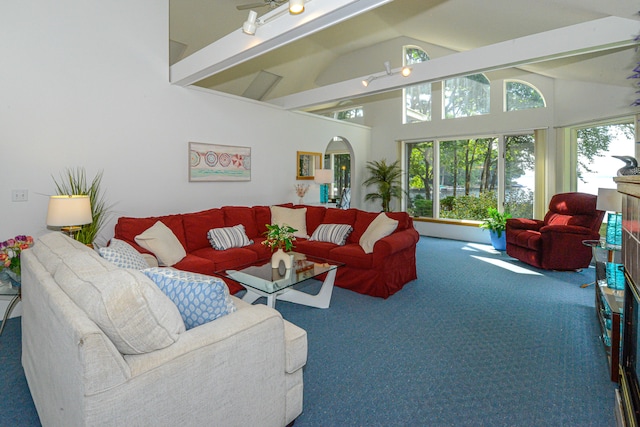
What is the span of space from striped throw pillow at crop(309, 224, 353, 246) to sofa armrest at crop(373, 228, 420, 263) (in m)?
0.66

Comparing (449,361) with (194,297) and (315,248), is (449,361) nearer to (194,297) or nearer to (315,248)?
(194,297)

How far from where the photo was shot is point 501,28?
4133 millimetres

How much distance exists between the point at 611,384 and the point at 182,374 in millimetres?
2487

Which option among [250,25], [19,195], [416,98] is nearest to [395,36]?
[416,98]

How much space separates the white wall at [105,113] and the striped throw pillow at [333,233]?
1.42m

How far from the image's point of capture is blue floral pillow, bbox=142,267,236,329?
1511 millimetres

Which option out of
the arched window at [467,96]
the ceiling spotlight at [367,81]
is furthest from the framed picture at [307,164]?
the arched window at [467,96]

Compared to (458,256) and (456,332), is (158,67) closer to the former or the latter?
(456,332)

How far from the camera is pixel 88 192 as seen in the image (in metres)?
3.47

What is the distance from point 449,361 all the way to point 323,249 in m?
2.02

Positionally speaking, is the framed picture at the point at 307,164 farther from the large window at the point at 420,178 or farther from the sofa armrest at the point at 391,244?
the sofa armrest at the point at 391,244

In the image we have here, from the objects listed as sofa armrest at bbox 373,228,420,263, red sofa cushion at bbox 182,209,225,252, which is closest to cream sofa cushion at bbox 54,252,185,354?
sofa armrest at bbox 373,228,420,263

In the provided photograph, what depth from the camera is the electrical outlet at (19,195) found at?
10.1 feet

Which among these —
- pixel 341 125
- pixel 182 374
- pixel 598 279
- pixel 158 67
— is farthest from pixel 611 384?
pixel 341 125
